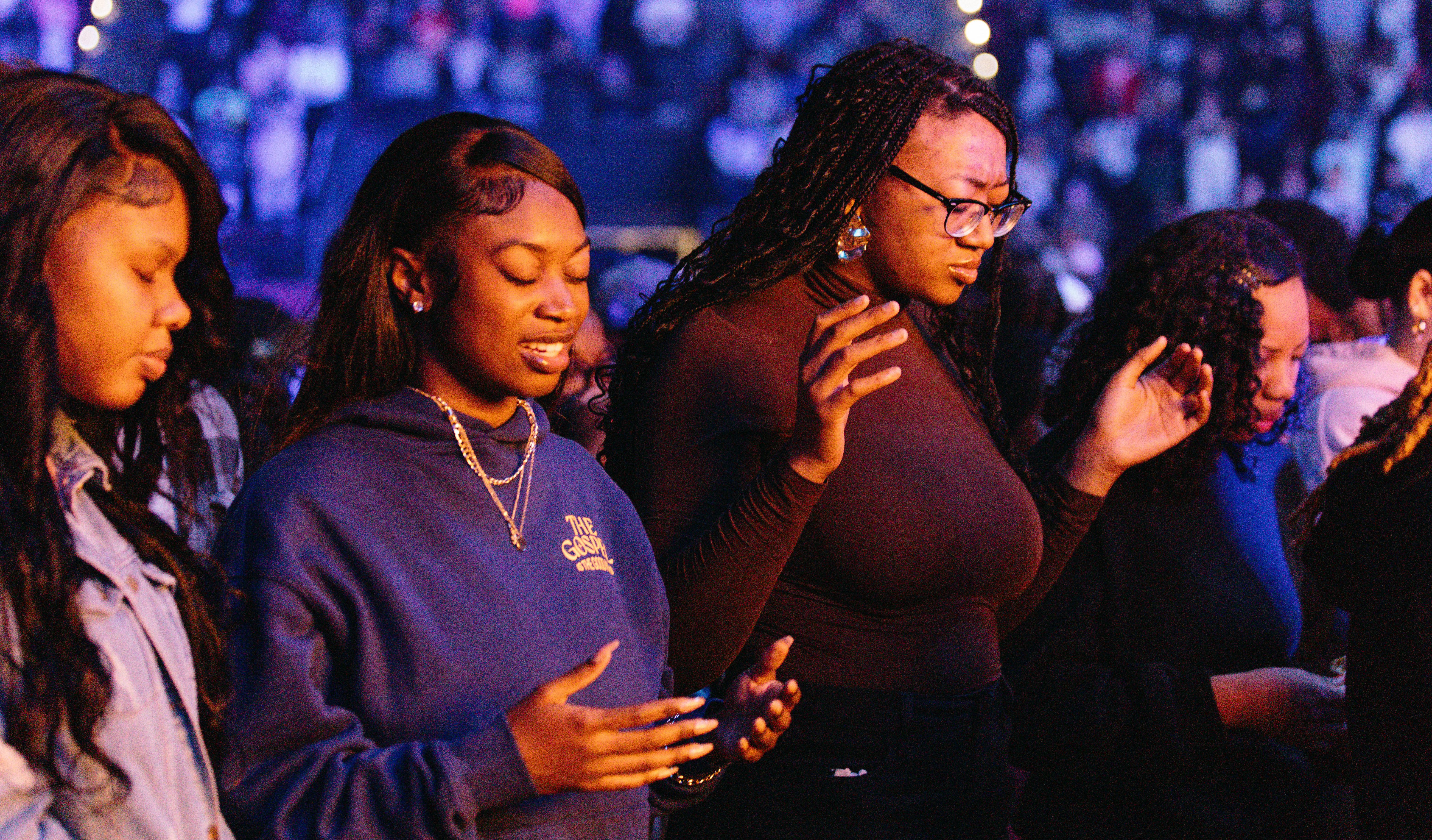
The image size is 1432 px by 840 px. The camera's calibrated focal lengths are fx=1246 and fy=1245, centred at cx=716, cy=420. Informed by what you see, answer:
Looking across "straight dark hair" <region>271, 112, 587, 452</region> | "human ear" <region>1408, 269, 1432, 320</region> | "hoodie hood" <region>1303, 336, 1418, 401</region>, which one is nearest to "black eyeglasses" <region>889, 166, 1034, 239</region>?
"straight dark hair" <region>271, 112, 587, 452</region>

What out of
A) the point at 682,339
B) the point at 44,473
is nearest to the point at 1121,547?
the point at 682,339

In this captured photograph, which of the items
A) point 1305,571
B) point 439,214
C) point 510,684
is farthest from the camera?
point 1305,571

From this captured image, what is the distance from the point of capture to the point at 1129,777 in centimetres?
188

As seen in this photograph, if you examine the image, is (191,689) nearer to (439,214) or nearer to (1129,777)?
(439,214)

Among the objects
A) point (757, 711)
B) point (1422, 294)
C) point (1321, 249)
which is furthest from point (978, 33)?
point (757, 711)

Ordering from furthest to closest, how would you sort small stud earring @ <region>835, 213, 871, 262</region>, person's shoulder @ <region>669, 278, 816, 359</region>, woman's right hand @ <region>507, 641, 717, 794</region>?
small stud earring @ <region>835, 213, 871, 262</region> < person's shoulder @ <region>669, 278, 816, 359</region> < woman's right hand @ <region>507, 641, 717, 794</region>

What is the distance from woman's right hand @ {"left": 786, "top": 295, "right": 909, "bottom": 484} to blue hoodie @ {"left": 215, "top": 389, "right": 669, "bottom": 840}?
0.81 ft

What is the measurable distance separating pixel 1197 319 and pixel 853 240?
2.18 ft

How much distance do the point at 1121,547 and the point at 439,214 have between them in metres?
1.19

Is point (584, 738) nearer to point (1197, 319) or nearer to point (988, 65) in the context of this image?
point (1197, 319)

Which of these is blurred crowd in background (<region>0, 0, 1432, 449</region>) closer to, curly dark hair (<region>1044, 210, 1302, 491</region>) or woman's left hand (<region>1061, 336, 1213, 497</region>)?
curly dark hair (<region>1044, 210, 1302, 491</region>)

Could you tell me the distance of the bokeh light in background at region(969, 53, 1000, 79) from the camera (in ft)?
37.6

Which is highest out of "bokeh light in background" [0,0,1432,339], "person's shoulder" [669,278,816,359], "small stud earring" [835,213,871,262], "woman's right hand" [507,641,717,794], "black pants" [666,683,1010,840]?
"bokeh light in background" [0,0,1432,339]

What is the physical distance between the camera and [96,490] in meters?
1.05
